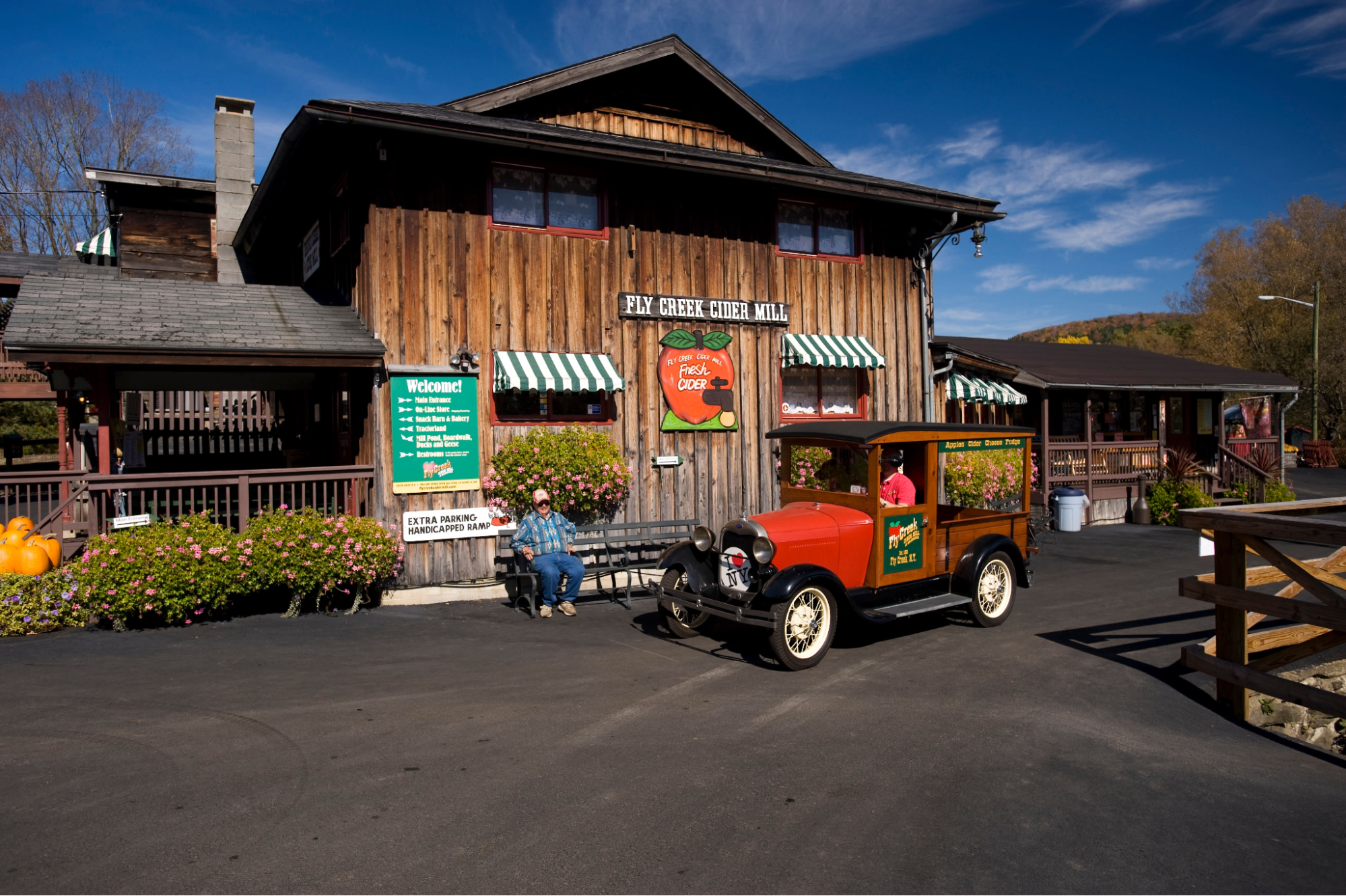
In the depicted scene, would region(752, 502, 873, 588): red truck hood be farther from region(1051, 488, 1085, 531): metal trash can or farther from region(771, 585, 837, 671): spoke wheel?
region(1051, 488, 1085, 531): metal trash can

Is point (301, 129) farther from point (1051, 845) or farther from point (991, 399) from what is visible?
point (991, 399)

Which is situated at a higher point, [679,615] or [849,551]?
[849,551]

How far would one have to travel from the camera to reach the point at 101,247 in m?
19.1

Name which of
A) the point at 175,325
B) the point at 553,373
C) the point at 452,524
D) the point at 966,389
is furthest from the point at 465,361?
the point at 966,389

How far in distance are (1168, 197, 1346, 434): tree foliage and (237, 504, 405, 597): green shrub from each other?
40639mm

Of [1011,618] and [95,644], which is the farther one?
[1011,618]

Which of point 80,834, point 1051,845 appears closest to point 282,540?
→ point 80,834

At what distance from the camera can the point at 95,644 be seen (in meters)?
7.34

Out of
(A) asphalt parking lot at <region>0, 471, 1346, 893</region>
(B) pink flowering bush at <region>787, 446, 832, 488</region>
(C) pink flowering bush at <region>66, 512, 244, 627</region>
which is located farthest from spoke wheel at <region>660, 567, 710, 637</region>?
(C) pink flowering bush at <region>66, 512, 244, 627</region>

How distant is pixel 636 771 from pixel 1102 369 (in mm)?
17665

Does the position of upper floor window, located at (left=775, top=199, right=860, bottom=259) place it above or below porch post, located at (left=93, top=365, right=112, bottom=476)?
above

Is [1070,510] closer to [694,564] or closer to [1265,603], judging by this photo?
[1265,603]

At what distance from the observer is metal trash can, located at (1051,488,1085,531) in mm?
16375

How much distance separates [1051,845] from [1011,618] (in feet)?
17.7
